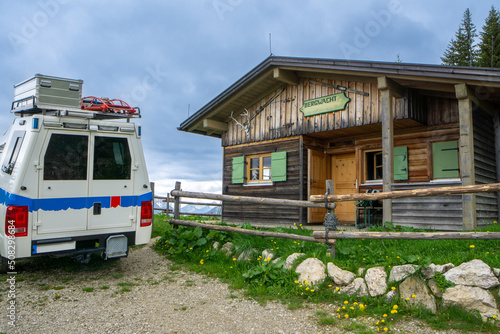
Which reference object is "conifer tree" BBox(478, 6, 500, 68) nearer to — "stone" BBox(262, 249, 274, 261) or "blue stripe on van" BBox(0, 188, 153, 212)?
"stone" BBox(262, 249, 274, 261)

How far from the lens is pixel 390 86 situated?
8.82 metres

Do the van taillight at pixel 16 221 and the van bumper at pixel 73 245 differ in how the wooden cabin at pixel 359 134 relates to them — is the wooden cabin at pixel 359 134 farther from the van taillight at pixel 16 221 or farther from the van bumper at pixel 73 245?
the van taillight at pixel 16 221

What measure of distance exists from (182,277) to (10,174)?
3113mm

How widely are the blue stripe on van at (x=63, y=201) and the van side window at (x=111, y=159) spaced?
365 mm

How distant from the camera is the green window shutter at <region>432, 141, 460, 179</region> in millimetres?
9320

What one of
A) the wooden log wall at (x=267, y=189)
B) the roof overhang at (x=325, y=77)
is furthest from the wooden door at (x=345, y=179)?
the roof overhang at (x=325, y=77)

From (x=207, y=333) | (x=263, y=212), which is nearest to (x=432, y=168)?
(x=263, y=212)

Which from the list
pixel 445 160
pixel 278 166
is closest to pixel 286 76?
pixel 278 166

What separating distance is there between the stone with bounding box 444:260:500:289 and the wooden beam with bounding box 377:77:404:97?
5.08 m

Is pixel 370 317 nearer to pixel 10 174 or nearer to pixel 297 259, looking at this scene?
pixel 297 259

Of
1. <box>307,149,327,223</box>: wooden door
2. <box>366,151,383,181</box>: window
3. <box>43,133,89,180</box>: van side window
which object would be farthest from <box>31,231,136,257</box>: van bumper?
<box>366,151,383,181</box>: window

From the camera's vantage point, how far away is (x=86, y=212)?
5.95m

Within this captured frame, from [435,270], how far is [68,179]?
5.43m

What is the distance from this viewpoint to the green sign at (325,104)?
1038 cm
